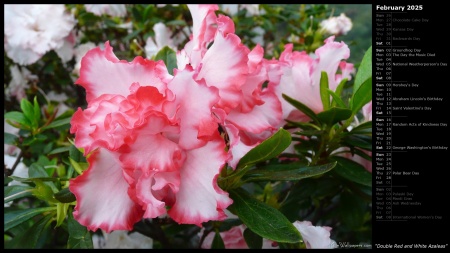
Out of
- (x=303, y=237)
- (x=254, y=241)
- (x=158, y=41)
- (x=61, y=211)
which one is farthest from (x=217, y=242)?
(x=158, y=41)

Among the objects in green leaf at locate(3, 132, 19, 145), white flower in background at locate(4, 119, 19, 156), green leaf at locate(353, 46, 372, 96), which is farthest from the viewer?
white flower in background at locate(4, 119, 19, 156)

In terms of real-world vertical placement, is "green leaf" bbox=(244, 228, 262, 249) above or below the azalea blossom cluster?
below

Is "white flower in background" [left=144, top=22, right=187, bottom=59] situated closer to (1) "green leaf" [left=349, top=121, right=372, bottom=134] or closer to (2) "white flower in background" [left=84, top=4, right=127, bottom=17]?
(2) "white flower in background" [left=84, top=4, right=127, bottom=17]

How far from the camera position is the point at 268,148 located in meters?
0.65

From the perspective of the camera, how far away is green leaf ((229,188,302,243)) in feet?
2.12

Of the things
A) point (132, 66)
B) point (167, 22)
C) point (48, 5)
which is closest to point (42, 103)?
point (48, 5)

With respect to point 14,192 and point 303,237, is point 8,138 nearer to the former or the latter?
point 14,192

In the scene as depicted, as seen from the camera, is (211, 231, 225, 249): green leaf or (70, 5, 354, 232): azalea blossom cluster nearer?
(70, 5, 354, 232): azalea blossom cluster

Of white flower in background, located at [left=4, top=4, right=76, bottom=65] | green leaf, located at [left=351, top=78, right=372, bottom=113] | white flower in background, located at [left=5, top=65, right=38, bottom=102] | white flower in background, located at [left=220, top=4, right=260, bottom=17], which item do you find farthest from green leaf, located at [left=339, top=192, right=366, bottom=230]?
white flower in background, located at [left=5, top=65, right=38, bottom=102]

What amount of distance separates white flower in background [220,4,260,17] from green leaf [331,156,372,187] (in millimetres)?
832

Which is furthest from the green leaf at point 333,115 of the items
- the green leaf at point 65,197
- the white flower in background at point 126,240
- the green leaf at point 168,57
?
the white flower in background at point 126,240

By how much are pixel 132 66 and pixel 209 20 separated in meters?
0.14

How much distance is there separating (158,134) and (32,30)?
2.90ft
